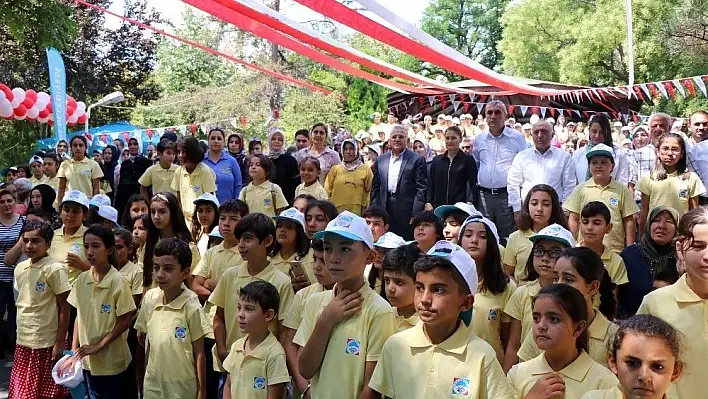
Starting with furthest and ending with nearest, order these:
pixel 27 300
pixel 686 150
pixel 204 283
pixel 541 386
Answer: pixel 686 150, pixel 27 300, pixel 204 283, pixel 541 386

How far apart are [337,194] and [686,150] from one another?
3.74m

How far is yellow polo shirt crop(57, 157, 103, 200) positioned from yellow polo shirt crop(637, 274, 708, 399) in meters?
8.29

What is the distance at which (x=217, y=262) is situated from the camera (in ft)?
17.9

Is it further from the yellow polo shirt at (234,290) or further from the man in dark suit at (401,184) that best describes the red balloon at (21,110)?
the yellow polo shirt at (234,290)

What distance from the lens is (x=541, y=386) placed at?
297cm

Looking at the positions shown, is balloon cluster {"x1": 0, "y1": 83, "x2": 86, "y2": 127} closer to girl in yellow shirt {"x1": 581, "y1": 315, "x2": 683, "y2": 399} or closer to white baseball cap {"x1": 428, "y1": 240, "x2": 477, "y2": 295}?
white baseball cap {"x1": 428, "y1": 240, "x2": 477, "y2": 295}

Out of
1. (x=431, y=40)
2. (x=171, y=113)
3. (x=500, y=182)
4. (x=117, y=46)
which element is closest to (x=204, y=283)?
(x=500, y=182)

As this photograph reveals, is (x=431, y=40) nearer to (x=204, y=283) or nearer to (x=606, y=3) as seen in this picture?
(x=204, y=283)

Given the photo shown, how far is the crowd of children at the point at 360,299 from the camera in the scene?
2973 millimetres

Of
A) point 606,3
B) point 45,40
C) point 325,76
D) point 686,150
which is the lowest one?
point 686,150

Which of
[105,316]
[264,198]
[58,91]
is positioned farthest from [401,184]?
[58,91]

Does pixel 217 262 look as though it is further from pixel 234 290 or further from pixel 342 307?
pixel 342 307

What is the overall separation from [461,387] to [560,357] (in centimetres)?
50

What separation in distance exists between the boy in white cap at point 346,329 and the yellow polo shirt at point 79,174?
23.9 ft
